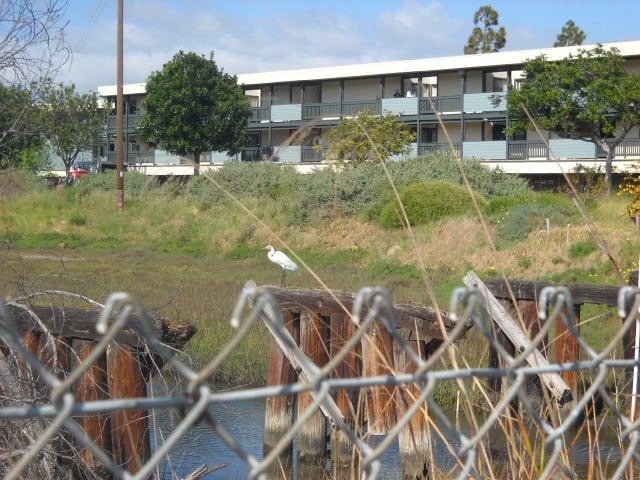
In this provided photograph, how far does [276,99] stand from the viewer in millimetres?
42344

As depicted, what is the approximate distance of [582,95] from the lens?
91.2 ft

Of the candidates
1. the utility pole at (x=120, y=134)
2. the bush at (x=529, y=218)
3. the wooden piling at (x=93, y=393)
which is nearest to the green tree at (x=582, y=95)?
the bush at (x=529, y=218)

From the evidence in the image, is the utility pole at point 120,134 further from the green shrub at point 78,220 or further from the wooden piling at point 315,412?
the wooden piling at point 315,412

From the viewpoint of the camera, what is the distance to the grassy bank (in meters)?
15.2

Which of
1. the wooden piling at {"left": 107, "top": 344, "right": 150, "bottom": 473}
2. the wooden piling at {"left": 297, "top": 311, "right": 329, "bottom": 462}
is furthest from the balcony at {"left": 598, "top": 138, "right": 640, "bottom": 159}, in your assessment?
the wooden piling at {"left": 107, "top": 344, "right": 150, "bottom": 473}

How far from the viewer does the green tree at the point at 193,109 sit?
38.2 metres

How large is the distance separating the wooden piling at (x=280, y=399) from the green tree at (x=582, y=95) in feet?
67.9

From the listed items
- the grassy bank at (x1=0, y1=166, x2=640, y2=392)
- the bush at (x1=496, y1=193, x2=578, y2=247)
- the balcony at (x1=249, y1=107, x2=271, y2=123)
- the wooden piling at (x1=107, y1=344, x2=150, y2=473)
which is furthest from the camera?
the balcony at (x1=249, y1=107, x2=271, y2=123)

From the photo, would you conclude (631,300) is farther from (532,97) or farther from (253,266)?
(532,97)

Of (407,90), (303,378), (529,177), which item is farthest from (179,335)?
(407,90)

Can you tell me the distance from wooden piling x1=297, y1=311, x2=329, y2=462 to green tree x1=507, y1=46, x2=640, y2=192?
20729 mm

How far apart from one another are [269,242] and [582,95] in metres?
9.95

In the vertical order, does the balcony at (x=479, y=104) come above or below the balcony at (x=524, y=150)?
above

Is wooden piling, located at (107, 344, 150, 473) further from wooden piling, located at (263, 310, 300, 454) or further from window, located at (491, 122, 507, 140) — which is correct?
window, located at (491, 122, 507, 140)
